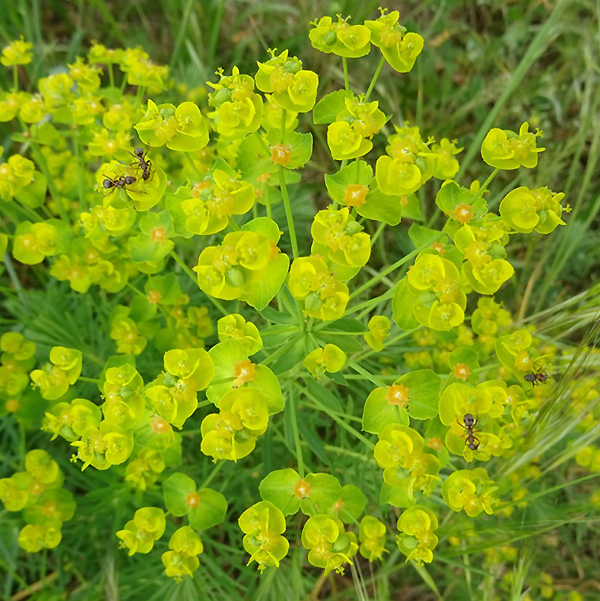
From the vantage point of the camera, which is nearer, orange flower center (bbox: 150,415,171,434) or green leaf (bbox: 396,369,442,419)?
green leaf (bbox: 396,369,442,419)

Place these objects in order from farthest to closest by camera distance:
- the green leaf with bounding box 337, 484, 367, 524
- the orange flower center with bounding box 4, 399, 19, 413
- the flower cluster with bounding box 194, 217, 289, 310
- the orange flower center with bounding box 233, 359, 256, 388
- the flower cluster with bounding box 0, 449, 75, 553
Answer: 1. the orange flower center with bounding box 4, 399, 19, 413
2. the flower cluster with bounding box 0, 449, 75, 553
3. the green leaf with bounding box 337, 484, 367, 524
4. the orange flower center with bounding box 233, 359, 256, 388
5. the flower cluster with bounding box 194, 217, 289, 310

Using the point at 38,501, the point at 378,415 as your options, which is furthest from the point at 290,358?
the point at 38,501

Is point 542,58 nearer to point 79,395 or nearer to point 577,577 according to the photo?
point 577,577

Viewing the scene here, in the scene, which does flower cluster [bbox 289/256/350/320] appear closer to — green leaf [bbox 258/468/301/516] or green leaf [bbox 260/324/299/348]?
green leaf [bbox 260/324/299/348]

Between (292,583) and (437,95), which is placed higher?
(437,95)

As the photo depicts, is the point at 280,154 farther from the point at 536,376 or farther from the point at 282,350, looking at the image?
the point at 536,376

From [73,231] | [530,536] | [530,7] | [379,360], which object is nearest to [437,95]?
[530,7]

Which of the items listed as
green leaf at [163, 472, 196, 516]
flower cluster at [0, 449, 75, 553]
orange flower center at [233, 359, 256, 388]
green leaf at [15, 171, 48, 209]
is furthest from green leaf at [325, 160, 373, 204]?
flower cluster at [0, 449, 75, 553]

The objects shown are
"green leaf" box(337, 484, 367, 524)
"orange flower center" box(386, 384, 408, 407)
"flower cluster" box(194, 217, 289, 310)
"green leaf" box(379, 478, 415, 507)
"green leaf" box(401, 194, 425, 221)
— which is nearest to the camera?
"flower cluster" box(194, 217, 289, 310)

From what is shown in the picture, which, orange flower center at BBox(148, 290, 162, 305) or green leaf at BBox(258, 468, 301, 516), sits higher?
orange flower center at BBox(148, 290, 162, 305)
